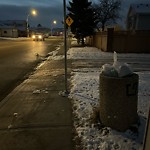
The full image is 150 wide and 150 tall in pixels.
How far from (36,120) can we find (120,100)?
6.26 ft

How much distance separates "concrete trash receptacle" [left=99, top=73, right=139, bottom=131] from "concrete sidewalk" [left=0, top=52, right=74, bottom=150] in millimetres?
834

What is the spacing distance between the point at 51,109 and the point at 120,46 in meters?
18.4

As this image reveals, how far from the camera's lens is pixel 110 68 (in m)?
4.94

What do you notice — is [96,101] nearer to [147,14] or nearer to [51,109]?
[51,109]

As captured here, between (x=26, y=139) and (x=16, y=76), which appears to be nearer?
(x=26, y=139)

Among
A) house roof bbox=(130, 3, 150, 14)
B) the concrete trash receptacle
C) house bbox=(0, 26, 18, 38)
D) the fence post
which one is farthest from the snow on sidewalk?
house bbox=(0, 26, 18, 38)

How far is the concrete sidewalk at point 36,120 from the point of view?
4590 mm

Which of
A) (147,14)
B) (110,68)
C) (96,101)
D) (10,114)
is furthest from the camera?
(147,14)

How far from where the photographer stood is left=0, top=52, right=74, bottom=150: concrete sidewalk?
4.59 meters

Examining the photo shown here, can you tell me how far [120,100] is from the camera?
186 inches

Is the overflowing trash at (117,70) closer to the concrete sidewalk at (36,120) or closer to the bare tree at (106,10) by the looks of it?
the concrete sidewalk at (36,120)

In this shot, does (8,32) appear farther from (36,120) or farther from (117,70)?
(117,70)

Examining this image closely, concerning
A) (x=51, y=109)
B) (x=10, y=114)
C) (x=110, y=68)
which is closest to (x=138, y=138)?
(x=110, y=68)

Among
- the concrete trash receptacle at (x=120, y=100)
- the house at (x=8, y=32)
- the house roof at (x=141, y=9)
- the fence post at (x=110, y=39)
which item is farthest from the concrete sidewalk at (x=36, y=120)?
the house at (x=8, y=32)
